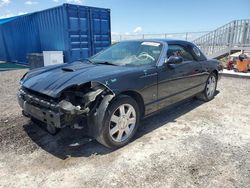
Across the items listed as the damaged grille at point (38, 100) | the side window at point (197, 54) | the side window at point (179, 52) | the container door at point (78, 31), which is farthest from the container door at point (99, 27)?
the damaged grille at point (38, 100)

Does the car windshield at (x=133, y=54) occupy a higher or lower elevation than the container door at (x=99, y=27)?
lower

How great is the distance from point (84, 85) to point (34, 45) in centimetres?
1120

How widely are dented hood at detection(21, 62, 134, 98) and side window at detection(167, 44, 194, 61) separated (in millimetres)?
1160

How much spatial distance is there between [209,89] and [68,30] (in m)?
6.79

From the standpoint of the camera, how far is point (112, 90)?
9.35ft

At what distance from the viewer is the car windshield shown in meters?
3.64

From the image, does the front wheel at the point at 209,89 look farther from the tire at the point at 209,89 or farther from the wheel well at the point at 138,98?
the wheel well at the point at 138,98

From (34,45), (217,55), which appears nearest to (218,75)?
(217,55)

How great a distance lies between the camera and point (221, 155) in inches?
118

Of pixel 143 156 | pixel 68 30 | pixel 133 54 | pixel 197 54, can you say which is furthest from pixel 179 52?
pixel 68 30

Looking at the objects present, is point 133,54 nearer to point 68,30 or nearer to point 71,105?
point 71,105

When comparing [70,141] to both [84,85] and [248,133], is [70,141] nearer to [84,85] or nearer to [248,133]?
[84,85]

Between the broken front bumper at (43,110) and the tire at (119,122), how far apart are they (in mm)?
578

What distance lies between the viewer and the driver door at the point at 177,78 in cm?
372
